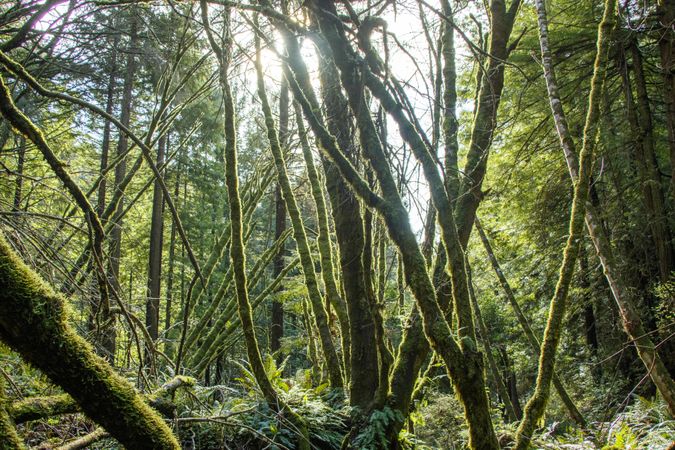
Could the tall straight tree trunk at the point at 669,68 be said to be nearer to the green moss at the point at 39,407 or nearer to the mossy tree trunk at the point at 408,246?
the mossy tree trunk at the point at 408,246

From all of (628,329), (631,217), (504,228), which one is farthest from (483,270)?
(628,329)

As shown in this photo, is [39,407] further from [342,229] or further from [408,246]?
[342,229]

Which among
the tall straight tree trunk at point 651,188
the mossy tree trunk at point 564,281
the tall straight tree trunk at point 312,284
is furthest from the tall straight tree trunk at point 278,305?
the mossy tree trunk at point 564,281

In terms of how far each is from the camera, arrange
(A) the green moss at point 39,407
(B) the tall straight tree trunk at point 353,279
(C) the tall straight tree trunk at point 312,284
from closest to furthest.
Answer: (A) the green moss at point 39,407, (B) the tall straight tree trunk at point 353,279, (C) the tall straight tree trunk at point 312,284

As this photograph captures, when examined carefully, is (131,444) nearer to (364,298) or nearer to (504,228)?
(364,298)

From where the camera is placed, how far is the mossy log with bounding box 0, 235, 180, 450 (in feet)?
3.75

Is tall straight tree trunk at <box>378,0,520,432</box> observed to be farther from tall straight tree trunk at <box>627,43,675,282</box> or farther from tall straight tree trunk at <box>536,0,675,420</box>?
tall straight tree trunk at <box>627,43,675,282</box>

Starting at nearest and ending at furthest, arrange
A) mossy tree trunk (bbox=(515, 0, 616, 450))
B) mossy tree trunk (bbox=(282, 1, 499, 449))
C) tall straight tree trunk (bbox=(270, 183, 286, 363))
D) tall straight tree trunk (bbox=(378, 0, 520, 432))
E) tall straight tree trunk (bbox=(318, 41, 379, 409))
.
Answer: mossy tree trunk (bbox=(282, 1, 499, 449)) → mossy tree trunk (bbox=(515, 0, 616, 450)) → tall straight tree trunk (bbox=(378, 0, 520, 432)) → tall straight tree trunk (bbox=(318, 41, 379, 409)) → tall straight tree trunk (bbox=(270, 183, 286, 363))

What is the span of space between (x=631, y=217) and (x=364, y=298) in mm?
7978

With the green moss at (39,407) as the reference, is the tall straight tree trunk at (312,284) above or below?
above

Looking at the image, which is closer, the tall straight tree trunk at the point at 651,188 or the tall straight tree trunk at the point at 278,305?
the tall straight tree trunk at the point at 651,188

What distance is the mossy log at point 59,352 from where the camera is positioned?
114cm

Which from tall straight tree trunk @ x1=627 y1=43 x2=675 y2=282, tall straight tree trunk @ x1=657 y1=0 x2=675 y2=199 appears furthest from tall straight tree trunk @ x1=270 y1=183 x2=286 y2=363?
tall straight tree trunk @ x1=657 y1=0 x2=675 y2=199

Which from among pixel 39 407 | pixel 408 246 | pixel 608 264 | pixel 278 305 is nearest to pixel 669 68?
pixel 608 264
